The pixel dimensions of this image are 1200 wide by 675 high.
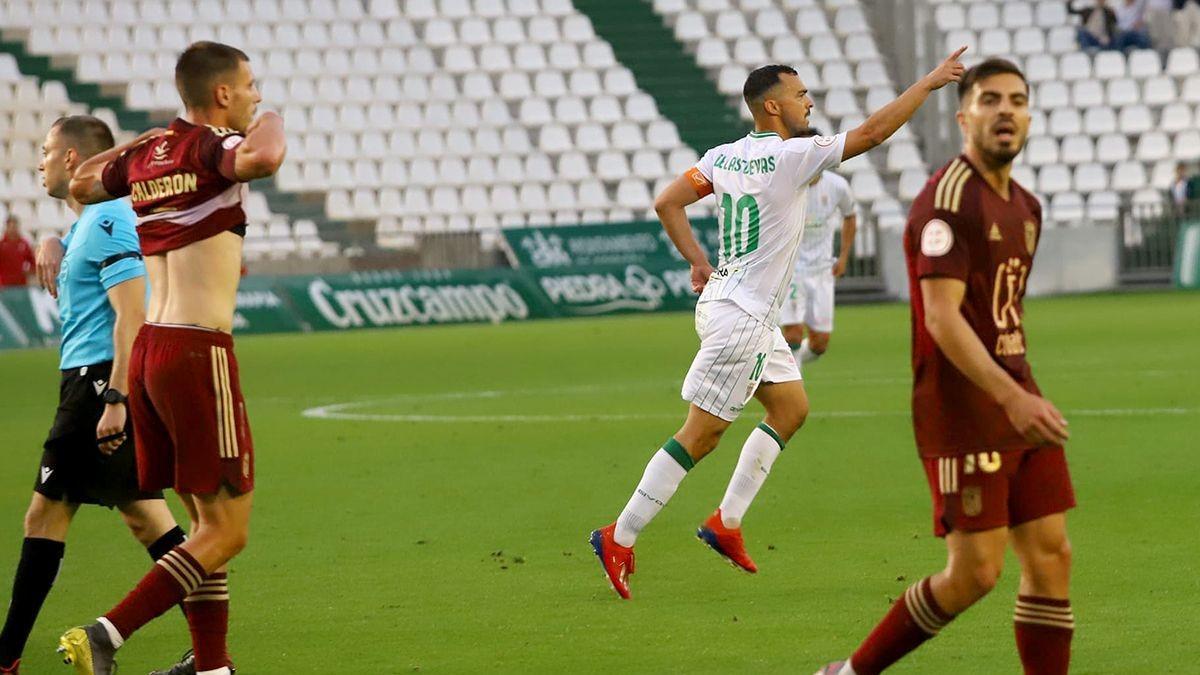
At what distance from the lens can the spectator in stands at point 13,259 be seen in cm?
2725

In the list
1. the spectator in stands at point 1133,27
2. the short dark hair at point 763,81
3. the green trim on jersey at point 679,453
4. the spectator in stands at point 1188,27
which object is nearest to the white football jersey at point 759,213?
the short dark hair at point 763,81

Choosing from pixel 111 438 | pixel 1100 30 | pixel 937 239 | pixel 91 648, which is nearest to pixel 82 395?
pixel 111 438

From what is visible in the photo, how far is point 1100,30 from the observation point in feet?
119

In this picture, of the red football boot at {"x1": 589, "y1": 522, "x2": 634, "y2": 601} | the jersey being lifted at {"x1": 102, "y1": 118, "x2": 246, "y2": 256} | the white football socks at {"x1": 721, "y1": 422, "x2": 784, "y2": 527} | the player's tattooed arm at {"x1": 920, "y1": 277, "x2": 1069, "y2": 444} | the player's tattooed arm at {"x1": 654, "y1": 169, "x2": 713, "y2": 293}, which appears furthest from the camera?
the player's tattooed arm at {"x1": 654, "y1": 169, "x2": 713, "y2": 293}

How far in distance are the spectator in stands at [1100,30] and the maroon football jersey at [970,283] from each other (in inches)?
1291

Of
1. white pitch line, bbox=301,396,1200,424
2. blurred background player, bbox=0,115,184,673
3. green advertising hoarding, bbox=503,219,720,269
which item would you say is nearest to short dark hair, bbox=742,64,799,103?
blurred background player, bbox=0,115,184,673

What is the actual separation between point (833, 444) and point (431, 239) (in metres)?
18.2

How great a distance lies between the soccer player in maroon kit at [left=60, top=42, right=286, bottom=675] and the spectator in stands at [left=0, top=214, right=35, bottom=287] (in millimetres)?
22632

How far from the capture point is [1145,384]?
15.7 meters

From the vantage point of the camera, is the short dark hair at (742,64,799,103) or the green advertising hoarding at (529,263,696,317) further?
the green advertising hoarding at (529,263,696,317)

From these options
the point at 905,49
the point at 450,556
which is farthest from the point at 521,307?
the point at 450,556

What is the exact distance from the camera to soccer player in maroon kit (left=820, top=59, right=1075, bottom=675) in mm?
A: 4883

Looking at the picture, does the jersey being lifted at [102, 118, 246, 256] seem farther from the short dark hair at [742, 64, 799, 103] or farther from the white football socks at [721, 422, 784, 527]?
the white football socks at [721, 422, 784, 527]

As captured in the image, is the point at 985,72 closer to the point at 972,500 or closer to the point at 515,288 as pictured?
the point at 972,500
